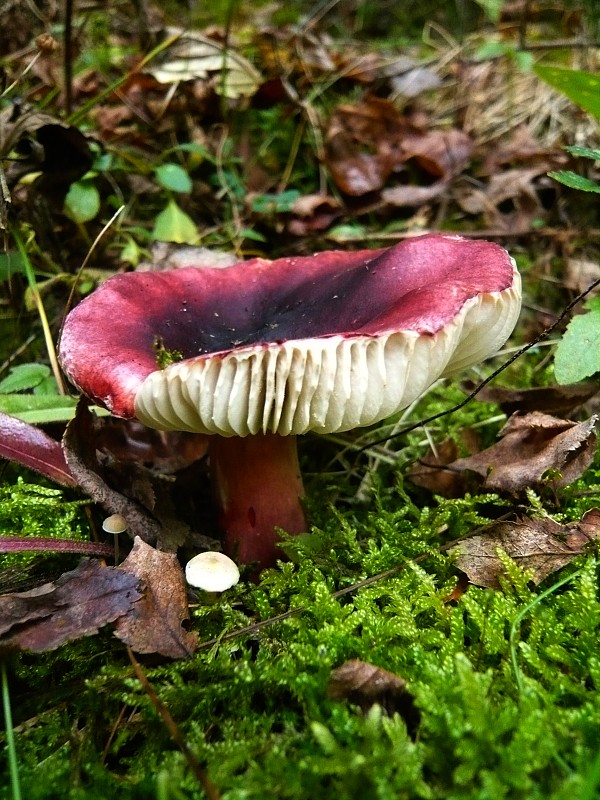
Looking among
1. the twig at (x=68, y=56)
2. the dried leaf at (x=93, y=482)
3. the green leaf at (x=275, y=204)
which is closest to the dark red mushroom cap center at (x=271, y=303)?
the dried leaf at (x=93, y=482)

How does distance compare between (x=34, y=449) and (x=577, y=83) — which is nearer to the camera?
(x=577, y=83)

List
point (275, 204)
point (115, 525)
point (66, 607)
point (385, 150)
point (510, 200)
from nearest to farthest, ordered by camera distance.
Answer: point (66, 607), point (115, 525), point (275, 204), point (510, 200), point (385, 150)

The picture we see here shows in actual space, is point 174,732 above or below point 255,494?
above

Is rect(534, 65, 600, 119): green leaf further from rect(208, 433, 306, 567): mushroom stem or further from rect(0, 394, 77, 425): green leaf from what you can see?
rect(0, 394, 77, 425): green leaf

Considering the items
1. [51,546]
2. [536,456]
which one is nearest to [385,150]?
[536,456]

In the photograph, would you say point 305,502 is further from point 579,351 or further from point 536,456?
point 579,351

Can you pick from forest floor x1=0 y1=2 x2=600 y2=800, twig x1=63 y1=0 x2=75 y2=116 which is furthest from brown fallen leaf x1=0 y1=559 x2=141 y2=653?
twig x1=63 y1=0 x2=75 y2=116

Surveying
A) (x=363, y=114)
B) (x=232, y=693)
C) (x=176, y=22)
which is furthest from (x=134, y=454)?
(x=176, y=22)

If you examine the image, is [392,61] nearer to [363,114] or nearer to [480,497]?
[363,114]
